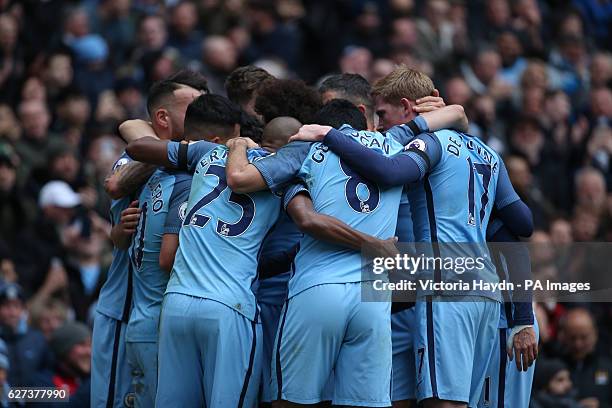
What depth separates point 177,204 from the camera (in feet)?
29.3

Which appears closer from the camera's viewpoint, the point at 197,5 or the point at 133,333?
the point at 133,333

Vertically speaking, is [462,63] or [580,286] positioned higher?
[462,63]

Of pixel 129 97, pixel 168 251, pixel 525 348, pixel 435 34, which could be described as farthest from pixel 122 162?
pixel 435 34

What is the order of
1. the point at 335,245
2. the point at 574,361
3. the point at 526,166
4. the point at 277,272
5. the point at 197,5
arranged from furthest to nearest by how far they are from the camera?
the point at 197,5 < the point at 526,166 < the point at 574,361 < the point at 277,272 < the point at 335,245

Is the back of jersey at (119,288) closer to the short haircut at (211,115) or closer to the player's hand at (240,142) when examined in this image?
the short haircut at (211,115)

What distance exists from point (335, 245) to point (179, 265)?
101cm

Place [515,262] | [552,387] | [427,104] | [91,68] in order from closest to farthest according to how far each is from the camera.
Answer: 1. [427,104]
2. [515,262]
3. [552,387]
4. [91,68]

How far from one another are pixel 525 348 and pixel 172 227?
A: 245 centimetres

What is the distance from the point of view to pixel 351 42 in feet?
58.9

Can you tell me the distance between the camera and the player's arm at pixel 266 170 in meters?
8.37

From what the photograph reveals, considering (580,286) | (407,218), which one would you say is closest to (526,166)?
(580,286)

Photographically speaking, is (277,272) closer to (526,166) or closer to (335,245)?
(335,245)

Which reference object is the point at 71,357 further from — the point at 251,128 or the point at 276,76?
the point at 276,76

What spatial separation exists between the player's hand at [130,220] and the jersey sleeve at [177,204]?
13.7 inches
